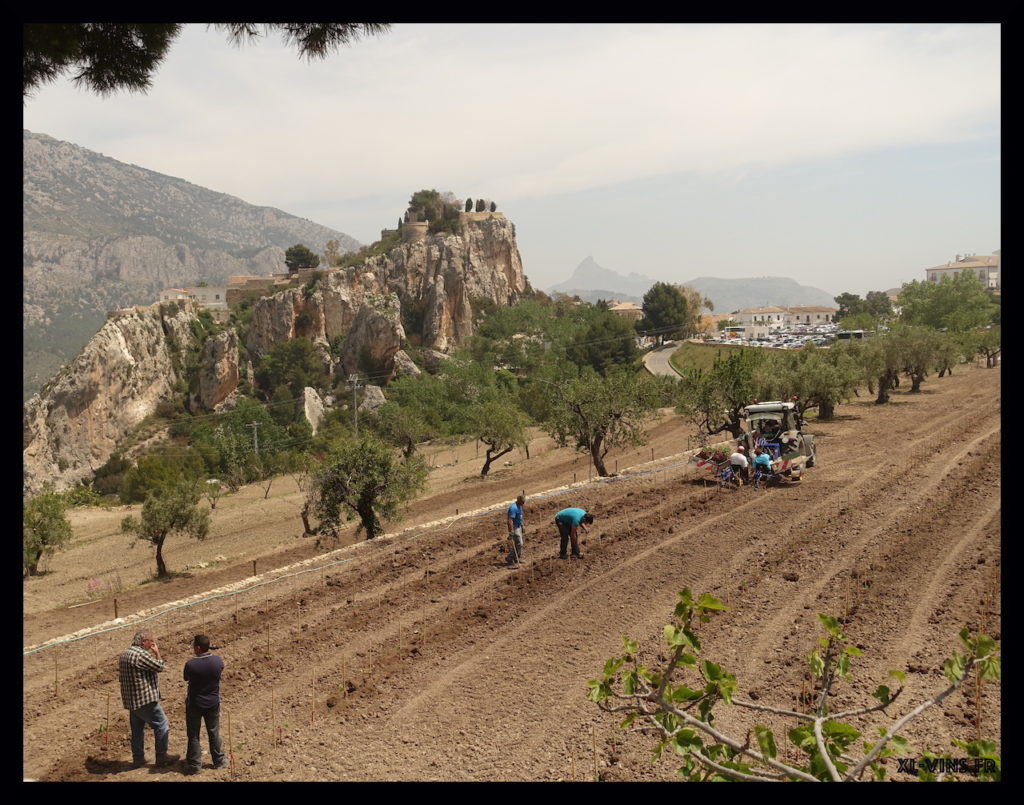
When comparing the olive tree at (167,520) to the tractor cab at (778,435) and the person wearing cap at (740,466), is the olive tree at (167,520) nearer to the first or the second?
the person wearing cap at (740,466)

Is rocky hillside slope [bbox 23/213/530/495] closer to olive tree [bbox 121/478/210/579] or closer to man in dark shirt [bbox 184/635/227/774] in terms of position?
olive tree [bbox 121/478/210/579]

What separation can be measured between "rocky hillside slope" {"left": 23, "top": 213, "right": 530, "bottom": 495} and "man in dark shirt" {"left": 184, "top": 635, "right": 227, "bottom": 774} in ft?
205

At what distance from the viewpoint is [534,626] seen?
11039mm

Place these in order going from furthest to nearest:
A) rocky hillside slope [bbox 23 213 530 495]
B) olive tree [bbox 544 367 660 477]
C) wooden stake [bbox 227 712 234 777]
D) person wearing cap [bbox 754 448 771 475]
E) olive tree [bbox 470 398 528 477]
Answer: rocky hillside slope [bbox 23 213 530 495]
olive tree [bbox 470 398 528 477]
olive tree [bbox 544 367 660 477]
person wearing cap [bbox 754 448 771 475]
wooden stake [bbox 227 712 234 777]

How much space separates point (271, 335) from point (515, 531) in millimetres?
88478

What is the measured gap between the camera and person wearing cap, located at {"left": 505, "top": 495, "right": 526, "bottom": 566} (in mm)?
14133

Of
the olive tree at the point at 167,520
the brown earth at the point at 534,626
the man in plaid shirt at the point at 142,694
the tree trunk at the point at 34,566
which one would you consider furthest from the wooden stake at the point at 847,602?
the tree trunk at the point at 34,566

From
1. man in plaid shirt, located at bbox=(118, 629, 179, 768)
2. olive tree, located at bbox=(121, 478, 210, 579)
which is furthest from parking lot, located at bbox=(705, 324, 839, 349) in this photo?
man in plaid shirt, located at bbox=(118, 629, 179, 768)

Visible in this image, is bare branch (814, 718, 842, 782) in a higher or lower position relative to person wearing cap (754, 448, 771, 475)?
higher

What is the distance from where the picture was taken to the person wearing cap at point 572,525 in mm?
14006

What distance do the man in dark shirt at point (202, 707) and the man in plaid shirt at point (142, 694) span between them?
40 cm

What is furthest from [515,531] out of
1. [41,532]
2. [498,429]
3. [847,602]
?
[41,532]
